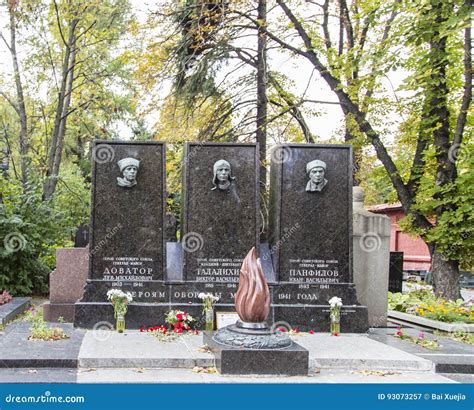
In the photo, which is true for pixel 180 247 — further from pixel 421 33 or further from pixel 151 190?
pixel 421 33

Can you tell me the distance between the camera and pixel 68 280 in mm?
10320

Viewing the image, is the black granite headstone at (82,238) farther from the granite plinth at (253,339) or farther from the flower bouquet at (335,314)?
the granite plinth at (253,339)

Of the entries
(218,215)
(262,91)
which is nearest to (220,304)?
(218,215)

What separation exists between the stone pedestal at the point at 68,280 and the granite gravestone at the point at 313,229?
127 inches

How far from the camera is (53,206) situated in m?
15.8

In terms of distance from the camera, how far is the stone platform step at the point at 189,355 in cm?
687

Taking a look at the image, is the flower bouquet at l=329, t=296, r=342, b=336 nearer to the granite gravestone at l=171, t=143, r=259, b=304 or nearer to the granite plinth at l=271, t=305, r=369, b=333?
the granite plinth at l=271, t=305, r=369, b=333

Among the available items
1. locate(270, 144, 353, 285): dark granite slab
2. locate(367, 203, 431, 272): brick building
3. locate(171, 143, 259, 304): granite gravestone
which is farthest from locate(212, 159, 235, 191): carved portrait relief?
locate(367, 203, 431, 272): brick building

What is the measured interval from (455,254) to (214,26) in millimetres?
8690

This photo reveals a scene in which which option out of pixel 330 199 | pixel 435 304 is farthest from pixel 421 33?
pixel 435 304

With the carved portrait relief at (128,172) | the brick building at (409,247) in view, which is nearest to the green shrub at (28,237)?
the carved portrait relief at (128,172)

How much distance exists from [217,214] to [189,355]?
3.15 metres

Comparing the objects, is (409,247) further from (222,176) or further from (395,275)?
(222,176)

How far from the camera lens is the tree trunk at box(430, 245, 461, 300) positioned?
13.3 m
